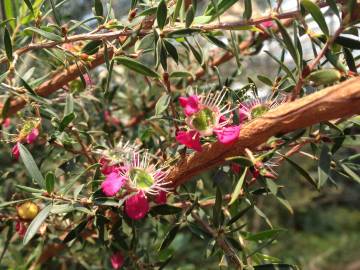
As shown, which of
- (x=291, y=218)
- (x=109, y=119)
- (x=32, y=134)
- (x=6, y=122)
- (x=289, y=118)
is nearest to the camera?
(x=289, y=118)

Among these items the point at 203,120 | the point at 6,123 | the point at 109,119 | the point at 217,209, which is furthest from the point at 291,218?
the point at 203,120

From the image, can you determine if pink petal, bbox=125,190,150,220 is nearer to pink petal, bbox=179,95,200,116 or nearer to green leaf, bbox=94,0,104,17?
pink petal, bbox=179,95,200,116

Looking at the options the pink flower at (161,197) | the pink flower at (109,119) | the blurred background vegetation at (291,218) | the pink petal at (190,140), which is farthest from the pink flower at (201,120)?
the pink flower at (109,119)

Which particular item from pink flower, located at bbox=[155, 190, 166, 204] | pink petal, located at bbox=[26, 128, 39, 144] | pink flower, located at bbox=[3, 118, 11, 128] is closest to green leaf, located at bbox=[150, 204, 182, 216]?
pink flower, located at bbox=[155, 190, 166, 204]

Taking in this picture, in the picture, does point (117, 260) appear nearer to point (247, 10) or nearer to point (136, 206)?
point (136, 206)

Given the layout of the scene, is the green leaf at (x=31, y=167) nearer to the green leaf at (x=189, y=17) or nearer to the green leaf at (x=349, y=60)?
the green leaf at (x=189, y=17)

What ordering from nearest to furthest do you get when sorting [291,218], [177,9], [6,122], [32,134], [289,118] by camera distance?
1. [289,118]
2. [177,9]
3. [32,134]
4. [6,122]
5. [291,218]
